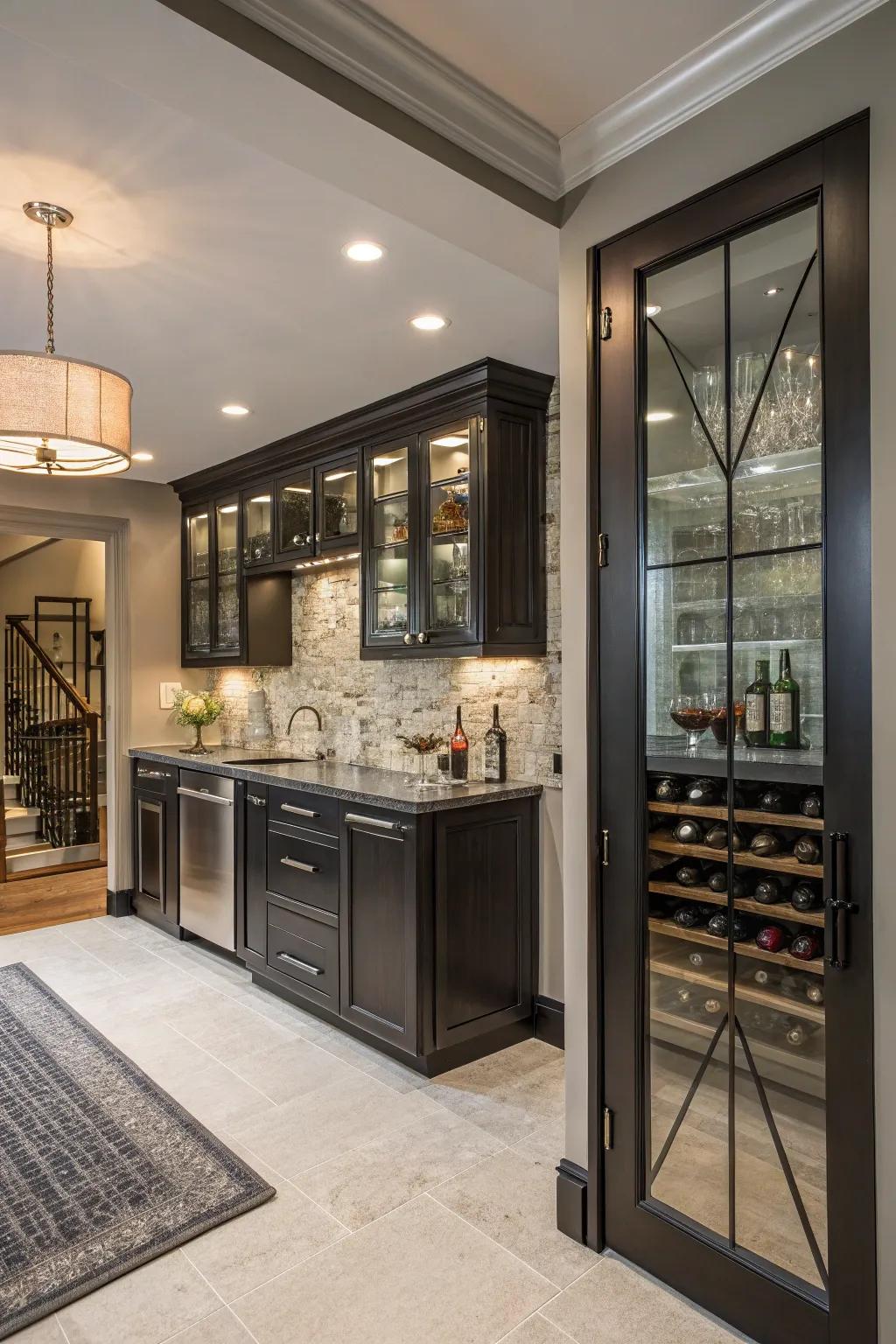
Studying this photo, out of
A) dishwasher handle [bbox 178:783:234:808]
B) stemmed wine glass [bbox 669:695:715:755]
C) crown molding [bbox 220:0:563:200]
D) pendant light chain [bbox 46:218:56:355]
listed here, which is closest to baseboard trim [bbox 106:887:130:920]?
dishwasher handle [bbox 178:783:234:808]

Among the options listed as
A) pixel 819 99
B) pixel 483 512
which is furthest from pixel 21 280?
pixel 819 99

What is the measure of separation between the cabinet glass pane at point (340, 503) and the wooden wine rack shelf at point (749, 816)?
244cm

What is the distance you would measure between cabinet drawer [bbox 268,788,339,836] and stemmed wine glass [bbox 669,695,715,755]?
1821mm

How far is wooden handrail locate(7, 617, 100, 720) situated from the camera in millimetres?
7090

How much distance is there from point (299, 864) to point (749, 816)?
2291 millimetres

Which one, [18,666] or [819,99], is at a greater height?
[819,99]

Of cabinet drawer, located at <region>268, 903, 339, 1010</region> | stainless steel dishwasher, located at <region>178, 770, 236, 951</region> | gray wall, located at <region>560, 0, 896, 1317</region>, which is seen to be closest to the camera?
gray wall, located at <region>560, 0, 896, 1317</region>

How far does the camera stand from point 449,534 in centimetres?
352

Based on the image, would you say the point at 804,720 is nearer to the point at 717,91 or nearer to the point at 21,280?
the point at 717,91

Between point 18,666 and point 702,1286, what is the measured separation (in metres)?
8.28

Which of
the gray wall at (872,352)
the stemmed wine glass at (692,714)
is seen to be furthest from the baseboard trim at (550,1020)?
the stemmed wine glass at (692,714)

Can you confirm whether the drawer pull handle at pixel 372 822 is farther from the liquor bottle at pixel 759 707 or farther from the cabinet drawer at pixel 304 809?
the liquor bottle at pixel 759 707

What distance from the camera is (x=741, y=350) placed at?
187 cm

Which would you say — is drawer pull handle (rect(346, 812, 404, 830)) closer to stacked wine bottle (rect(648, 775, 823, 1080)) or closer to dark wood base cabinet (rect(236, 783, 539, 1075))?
dark wood base cabinet (rect(236, 783, 539, 1075))
